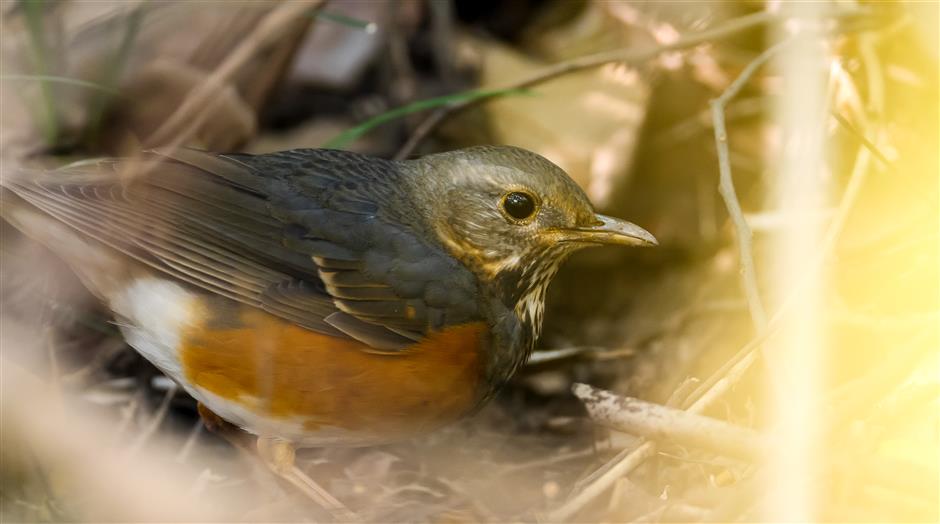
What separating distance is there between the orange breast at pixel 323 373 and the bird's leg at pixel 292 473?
48 centimetres

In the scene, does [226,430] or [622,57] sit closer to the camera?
[226,430]

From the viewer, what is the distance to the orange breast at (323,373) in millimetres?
3768

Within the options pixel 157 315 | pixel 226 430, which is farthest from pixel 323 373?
pixel 226 430

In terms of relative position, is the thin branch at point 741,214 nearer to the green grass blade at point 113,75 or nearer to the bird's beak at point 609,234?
the bird's beak at point 609,234

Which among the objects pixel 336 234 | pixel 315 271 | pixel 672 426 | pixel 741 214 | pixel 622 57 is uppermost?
pixel 622 57

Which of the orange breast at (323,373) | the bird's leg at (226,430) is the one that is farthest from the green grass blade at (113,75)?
the orange breast at (323,373)

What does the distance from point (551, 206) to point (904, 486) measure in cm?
163

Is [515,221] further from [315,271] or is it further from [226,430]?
[226,430]

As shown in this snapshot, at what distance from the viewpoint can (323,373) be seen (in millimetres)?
3773

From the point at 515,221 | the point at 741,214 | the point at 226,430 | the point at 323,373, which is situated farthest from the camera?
the point at 226,430

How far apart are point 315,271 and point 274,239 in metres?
0.19

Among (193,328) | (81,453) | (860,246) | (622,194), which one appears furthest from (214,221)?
(860,246)

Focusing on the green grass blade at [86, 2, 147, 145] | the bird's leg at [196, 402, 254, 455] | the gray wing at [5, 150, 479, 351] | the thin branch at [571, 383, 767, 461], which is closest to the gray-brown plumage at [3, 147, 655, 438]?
the gray wing at [5, 150, 479, 351]

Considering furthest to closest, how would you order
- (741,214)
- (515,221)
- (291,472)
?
(291,472) < (515,221) < (741,214)
